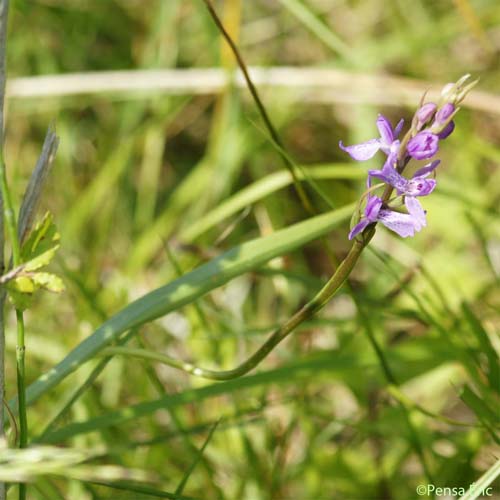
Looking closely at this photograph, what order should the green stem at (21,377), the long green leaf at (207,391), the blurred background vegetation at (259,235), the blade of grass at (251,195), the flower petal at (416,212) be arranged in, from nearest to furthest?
the flower petal at (416,212) < the green stem at (21,377) < the long green leaf at (207,391) < the blurred background vegetation at (259,235) < the blade of grass at (251,195)

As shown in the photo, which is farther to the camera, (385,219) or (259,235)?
(259,235)

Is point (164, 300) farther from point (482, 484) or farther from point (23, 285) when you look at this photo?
point (482, 484)

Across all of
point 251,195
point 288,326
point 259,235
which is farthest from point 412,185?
point 259,235

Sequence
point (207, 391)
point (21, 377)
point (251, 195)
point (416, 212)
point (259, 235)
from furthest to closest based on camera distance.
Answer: point (259, 235), point (251, 195), point (207, 391), point (21, 377), point (416, 212)

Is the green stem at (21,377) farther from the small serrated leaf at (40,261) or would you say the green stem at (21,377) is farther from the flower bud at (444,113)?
the flower bud at (444,113)

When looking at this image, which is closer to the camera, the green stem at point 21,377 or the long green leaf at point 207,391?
the green stem at point 21,377

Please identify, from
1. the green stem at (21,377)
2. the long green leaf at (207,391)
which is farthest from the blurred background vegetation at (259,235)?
the green stem at (21,377)

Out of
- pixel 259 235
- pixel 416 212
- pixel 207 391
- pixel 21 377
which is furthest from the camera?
pixel 259 235

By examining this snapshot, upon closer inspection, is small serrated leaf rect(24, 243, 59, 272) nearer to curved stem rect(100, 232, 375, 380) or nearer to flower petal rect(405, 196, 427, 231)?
curved stem rect(100, 232, 375, 380)
